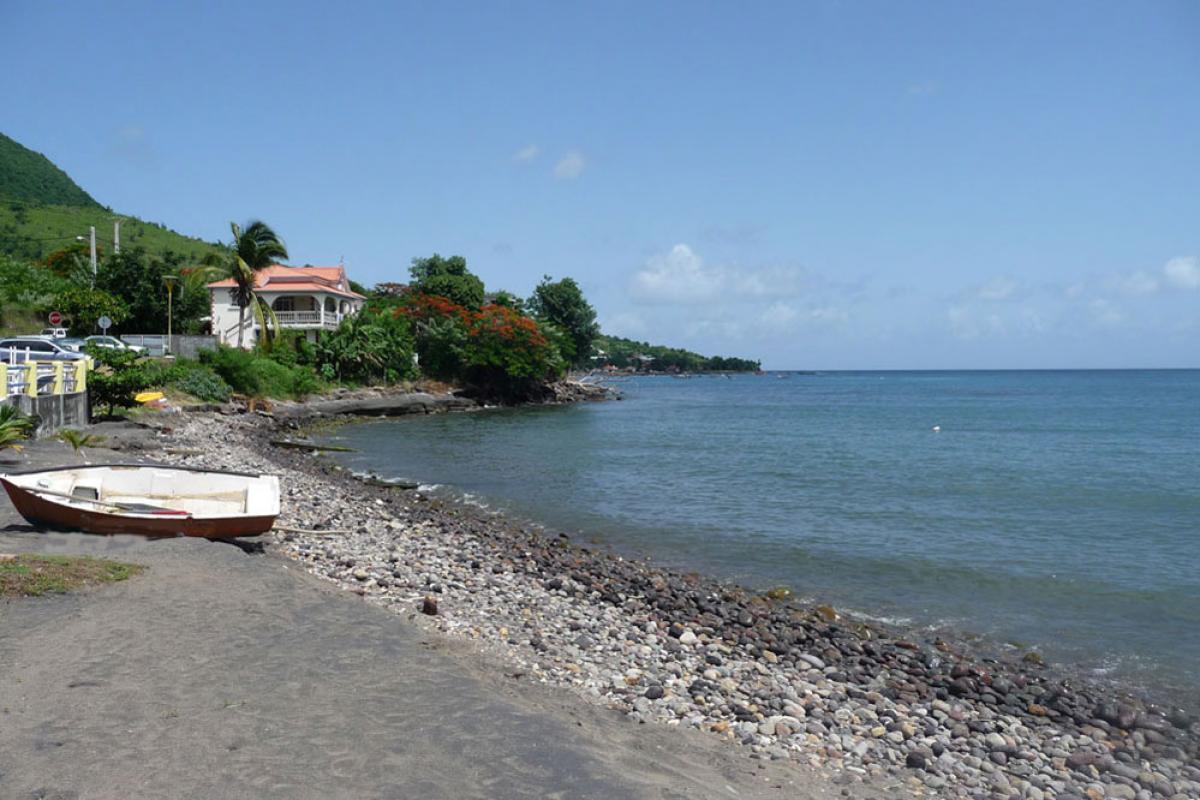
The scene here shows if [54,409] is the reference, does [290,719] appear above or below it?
below

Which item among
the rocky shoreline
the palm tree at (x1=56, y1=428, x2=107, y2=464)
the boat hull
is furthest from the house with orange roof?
the rocky shoreline

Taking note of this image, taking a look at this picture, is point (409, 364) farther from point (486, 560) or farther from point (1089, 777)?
point (1089, 777)

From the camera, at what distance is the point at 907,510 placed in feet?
69.9

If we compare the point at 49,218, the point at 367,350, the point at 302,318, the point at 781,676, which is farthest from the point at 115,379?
the point at 49,218

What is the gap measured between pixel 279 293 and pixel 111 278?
35.1ft

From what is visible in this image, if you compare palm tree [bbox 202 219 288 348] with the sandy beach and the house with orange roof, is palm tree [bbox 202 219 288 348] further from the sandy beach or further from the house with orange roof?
the sandy beach

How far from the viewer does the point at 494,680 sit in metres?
7.89

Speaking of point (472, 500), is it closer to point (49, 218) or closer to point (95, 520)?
point (95, 520)

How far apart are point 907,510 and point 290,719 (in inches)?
715

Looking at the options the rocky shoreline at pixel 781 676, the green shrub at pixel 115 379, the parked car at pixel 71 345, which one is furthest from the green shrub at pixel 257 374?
the rocky shoreline at pixel 781 676

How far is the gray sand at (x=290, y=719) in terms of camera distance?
536 centimetres

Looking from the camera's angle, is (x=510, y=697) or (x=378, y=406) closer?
(x=510, y=697)

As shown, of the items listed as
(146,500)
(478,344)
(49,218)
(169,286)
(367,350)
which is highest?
(49,218)

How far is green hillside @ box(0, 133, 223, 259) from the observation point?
7612 centimetres
